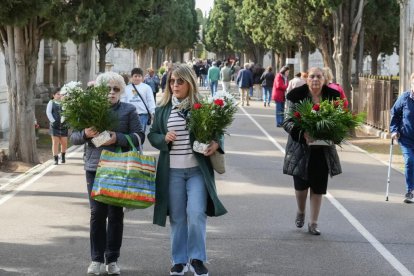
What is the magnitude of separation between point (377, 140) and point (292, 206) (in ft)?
36.1

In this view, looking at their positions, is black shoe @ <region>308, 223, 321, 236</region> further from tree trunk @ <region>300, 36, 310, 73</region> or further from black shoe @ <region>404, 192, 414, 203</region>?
tree trunk @ <region>300, 36, 310, 73</region>

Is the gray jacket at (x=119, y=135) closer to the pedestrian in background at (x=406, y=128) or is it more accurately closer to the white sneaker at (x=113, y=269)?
the white sneaker at (x=113, y=269)

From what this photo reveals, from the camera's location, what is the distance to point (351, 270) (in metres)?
7.25

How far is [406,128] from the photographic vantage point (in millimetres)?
10984

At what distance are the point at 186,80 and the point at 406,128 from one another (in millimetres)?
5307

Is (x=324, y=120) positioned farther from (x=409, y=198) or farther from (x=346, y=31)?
(x=346, y=31)

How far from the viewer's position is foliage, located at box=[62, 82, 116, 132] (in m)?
6.52

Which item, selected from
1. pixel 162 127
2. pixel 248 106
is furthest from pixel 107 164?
pixel 248 106

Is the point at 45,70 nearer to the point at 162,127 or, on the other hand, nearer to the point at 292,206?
the point at 292,206

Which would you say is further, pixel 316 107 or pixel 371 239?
pixel 371 239

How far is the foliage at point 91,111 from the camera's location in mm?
6523

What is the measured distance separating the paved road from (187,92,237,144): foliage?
132 cm

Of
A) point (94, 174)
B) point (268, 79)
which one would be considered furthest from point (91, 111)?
point (268, 79)

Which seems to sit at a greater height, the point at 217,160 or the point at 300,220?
the point at 217,160
